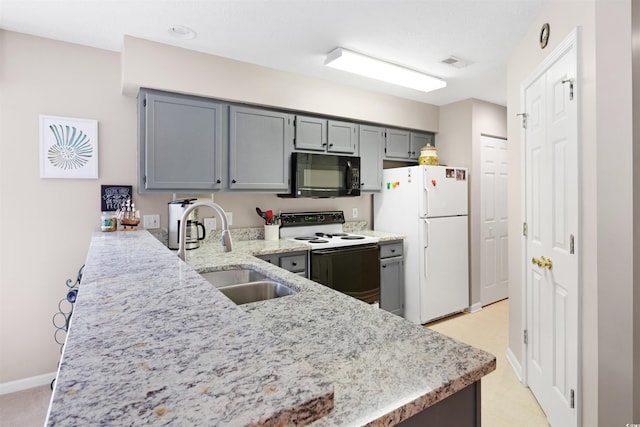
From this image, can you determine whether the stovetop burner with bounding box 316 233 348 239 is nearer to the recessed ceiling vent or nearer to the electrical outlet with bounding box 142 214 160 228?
the electrical outlet with bounding box 142 214 160 228

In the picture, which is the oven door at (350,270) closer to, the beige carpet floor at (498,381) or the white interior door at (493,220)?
the beige carpet floor at (498,381)

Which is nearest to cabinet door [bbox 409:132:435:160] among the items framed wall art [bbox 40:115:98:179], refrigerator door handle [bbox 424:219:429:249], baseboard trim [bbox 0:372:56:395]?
refrigerator door handle [bbox 424:219:429:249]

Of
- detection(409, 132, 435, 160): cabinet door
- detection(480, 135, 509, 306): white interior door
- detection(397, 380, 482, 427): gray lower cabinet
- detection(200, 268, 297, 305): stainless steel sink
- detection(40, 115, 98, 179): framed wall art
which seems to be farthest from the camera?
detection(409, 132, 435, 160): cabinet door

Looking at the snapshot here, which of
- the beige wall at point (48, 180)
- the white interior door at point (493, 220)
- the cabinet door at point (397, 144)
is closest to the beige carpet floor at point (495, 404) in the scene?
the beige wall at point (48, 180)

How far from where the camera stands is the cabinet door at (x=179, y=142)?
2.55 metres

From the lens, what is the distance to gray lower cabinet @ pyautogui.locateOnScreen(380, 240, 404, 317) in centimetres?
352

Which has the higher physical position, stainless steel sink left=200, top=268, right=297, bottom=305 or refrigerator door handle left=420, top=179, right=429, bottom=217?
refrigerator door handle left=420, top=179, right=429, bottom=217

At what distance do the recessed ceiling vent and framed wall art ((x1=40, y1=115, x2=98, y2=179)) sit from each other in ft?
9.20

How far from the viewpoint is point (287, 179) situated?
320 cm

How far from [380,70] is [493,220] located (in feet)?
7.84

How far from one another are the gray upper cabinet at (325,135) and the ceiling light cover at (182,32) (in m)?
1.12

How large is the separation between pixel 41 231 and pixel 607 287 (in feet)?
11.1

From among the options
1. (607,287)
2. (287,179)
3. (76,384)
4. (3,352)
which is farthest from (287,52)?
(3,352)

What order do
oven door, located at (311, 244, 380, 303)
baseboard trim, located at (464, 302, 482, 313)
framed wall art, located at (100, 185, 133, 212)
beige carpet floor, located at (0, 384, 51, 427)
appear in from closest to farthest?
1. beige carpet floor, located at (0, 384, 51, 427)
2. framed wall art, located at (100, 185, 133, 212)
3. oven door, located at (311, 244, 380, 303)
4. baseboard trim, located at (464, 302, 482, 313)
